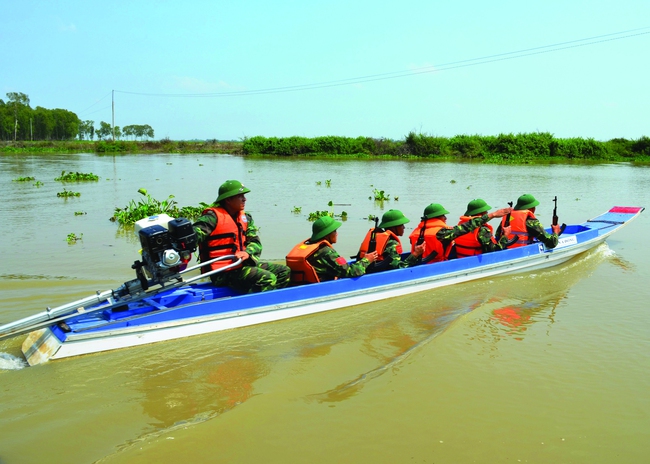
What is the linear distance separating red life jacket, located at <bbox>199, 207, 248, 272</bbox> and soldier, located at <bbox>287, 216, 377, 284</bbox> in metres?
0.82

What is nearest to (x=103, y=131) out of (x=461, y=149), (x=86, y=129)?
(x=86, y=129)

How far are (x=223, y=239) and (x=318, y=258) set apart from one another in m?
1.30

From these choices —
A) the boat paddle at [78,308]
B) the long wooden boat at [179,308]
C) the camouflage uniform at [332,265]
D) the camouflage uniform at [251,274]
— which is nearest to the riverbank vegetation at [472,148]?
the long wooden boat at [179,308]

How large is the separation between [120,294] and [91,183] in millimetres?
19572

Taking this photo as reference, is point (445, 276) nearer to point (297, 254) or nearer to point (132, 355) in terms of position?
point (297, 254)

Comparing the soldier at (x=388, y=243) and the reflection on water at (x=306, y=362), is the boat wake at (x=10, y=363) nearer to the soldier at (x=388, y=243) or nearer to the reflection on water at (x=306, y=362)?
the reflection on water at (x=306, y=362)

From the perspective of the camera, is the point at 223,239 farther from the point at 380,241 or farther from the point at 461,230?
the point at 461,230

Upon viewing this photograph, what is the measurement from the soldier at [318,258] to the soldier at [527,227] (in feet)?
12.2

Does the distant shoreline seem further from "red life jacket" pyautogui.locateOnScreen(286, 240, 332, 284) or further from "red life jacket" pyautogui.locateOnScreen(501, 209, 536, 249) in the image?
"red life jacket" pyautogui.locateOnScreen(286, 240, 332, 284)

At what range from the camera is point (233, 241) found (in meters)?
6.49

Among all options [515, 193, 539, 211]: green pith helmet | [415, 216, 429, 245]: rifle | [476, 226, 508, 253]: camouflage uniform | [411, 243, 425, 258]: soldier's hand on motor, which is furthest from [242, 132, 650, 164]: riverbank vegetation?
[411, 243, 425, 258]: soldier's hand on motor

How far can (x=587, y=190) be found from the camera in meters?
21.6

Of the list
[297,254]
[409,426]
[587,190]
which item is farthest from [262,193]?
[409,426]

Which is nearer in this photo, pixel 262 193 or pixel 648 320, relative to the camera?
pixel 648 320
